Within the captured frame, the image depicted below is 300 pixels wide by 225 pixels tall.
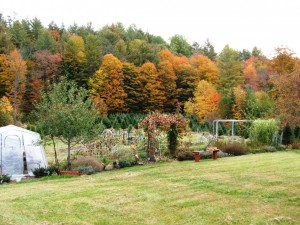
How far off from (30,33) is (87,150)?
1717 inches

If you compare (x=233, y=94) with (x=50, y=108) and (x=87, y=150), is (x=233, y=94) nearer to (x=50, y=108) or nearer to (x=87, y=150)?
(x=87, y=150)

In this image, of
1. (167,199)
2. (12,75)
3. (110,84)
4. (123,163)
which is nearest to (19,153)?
(123,163)

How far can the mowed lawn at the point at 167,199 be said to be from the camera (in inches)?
275

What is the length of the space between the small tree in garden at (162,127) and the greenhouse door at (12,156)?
5.39 m

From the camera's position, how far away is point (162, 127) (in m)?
16.7

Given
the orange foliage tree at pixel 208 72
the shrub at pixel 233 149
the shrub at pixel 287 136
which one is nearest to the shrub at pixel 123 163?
the shrub at pixel 233 149

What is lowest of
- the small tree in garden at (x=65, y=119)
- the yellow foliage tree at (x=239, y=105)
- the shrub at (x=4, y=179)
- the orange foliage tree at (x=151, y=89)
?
the shrub at (x=4, y=179)

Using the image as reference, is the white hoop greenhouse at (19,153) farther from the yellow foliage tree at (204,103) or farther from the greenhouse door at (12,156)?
the yellow foliage tree at (204,103)

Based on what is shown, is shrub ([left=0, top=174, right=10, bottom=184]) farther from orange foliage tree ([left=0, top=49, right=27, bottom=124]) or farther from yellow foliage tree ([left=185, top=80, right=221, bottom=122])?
orange foliage tree ([left=0, top=49, right=27, bottom=124])

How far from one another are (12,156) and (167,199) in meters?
9.35

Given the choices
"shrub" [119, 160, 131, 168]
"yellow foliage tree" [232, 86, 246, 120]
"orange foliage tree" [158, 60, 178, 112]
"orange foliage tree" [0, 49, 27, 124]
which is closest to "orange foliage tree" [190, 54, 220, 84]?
"orange foliage tree" [158, 60, 178, 112]

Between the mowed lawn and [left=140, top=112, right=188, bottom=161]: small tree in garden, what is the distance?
3.87 metres

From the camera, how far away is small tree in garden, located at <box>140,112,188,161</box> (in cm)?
1627

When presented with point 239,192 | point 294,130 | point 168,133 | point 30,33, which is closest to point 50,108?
point 168,133
